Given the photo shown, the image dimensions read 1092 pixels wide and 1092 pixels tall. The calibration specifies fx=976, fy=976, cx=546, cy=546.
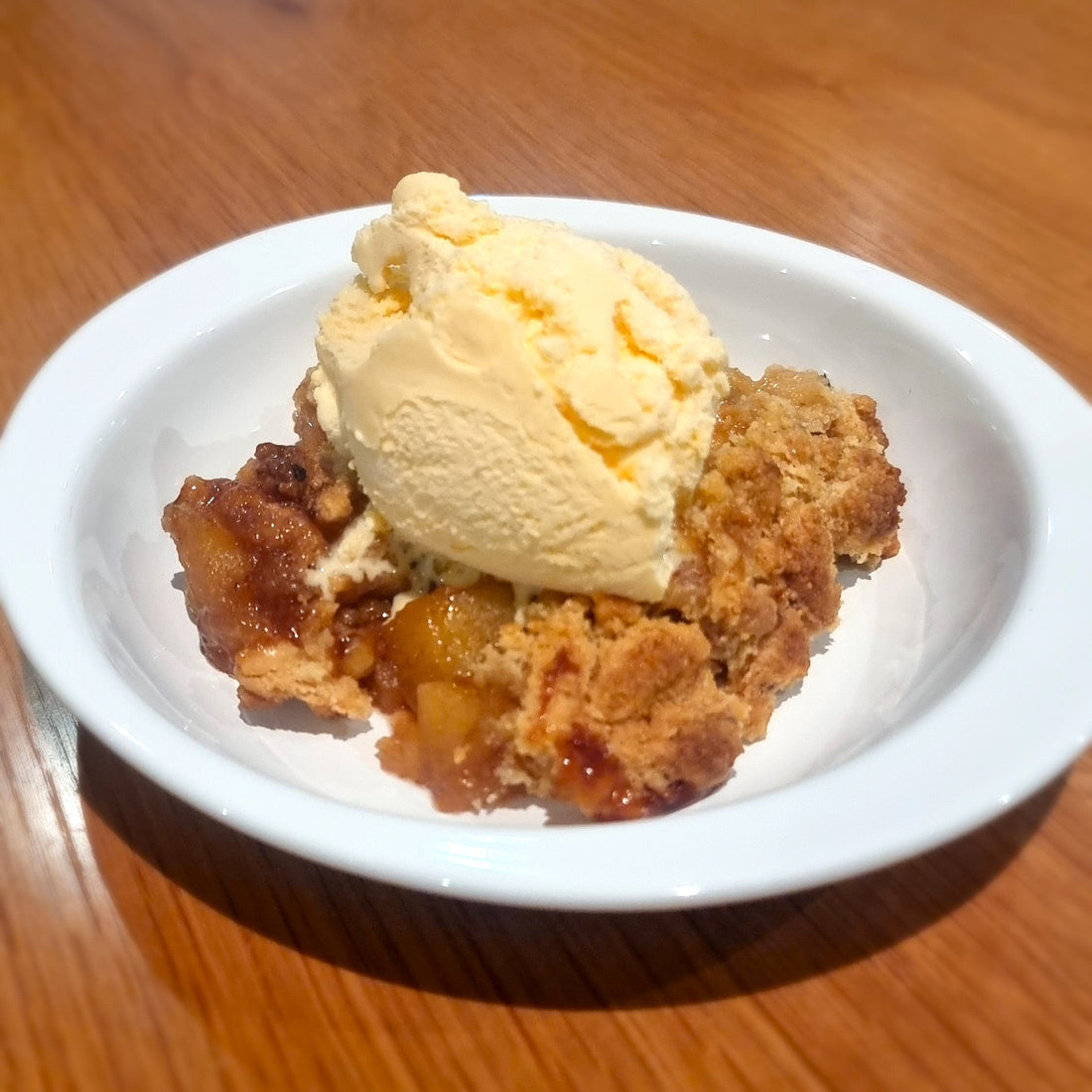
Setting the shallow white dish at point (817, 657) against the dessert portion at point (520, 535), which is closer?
the shallow white dish at point (817, 657)

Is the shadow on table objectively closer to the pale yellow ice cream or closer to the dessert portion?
the dessert portion

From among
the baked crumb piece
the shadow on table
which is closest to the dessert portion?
the baked crumb piece

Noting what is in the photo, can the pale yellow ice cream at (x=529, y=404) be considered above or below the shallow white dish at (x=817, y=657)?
above

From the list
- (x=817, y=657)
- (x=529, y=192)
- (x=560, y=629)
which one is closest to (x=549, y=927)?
(x=560, y=629)

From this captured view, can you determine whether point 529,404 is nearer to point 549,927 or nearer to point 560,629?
point 560,629

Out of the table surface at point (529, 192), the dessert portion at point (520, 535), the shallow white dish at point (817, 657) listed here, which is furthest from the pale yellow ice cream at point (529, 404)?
the table surface at point (529, 192)

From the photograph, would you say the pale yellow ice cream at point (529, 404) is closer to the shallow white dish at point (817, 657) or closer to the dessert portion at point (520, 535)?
the dessert portion at point (520, 535)

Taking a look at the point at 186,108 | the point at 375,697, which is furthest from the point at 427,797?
the point at 186,108
